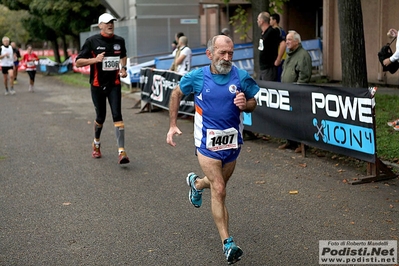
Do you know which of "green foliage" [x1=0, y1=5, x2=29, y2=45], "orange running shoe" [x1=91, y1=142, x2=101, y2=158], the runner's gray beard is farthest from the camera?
"green foliage" [x1=0, y1=5, x2=29, y2=45]

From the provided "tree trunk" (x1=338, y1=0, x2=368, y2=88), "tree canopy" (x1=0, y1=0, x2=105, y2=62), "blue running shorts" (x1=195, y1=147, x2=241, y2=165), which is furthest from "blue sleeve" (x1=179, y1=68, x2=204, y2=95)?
"tree canopy" (x1=0, y1=0, x2=105, y2=62)

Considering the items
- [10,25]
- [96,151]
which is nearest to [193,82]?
[96,151]

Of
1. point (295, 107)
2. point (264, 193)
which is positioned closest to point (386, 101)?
point (295, 107)

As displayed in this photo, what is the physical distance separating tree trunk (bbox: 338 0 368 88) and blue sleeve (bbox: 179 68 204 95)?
5.72 metres

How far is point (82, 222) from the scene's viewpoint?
6.54 m

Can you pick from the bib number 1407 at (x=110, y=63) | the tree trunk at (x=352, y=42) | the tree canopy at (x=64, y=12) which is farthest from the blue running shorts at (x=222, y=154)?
the tree canopy at (x=64, y=12)

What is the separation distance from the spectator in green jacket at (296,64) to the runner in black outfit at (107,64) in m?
2.84

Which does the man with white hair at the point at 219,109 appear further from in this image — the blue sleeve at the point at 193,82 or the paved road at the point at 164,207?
the paved road at the point at 164,207

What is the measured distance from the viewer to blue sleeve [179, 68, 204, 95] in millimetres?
5508

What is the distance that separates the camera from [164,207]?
7039 millimetres

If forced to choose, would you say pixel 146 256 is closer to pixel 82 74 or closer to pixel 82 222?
pixel 82 222

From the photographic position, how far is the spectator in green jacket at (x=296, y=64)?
33.8 feet

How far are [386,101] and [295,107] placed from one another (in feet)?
15.8

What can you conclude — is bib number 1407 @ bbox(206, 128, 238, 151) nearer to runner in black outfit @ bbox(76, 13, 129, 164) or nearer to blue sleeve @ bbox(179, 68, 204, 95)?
blue sleeve @ bbox(179, 68, 204, 95)
